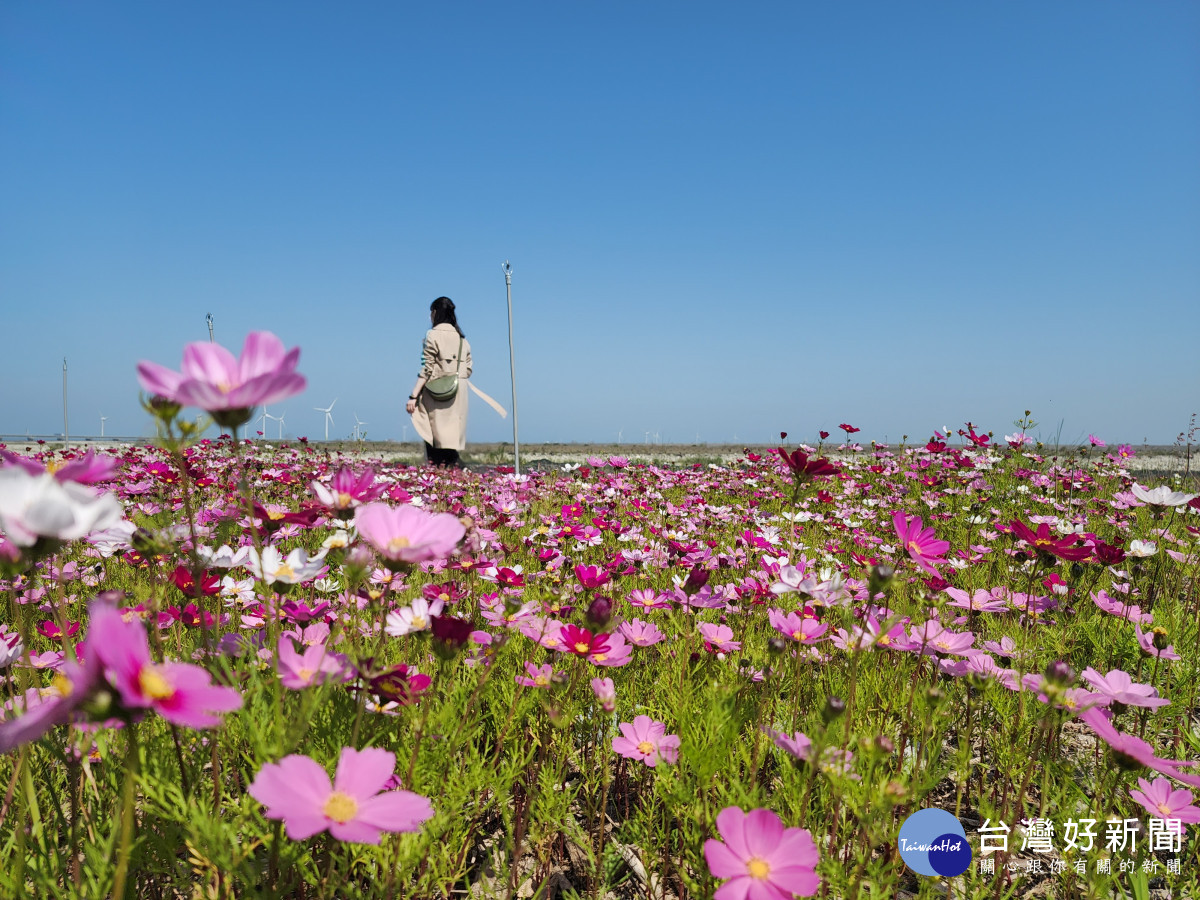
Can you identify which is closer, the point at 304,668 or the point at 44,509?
the point at 44,509

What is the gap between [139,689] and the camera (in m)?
0.51

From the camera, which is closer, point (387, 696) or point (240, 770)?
point (387, 696)

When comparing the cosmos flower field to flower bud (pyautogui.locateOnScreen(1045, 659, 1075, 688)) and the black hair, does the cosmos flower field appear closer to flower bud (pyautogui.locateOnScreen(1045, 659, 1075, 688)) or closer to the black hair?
flower bud (pyautogui.locateOnScreen(1045, 659, 1075, 688))

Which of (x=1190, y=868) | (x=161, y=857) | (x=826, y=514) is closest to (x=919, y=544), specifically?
(x=1190, y=868)

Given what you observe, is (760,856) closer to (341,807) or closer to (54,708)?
(341,807)

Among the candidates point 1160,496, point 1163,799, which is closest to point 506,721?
point 1163,799

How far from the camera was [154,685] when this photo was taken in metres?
0.52

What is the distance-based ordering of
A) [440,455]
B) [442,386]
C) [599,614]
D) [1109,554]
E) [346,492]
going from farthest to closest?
[440,455], [442,386], [1109,554], [599,614], [346,492]

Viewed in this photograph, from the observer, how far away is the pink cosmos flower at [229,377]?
0.68 meters

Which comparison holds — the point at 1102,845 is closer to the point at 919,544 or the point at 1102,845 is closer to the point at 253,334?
the point at 919,544

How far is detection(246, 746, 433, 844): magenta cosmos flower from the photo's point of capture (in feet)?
2.01

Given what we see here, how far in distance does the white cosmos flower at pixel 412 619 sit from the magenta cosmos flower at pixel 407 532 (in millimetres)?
469

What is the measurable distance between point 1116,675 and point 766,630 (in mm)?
1047

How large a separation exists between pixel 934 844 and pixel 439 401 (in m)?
8.39
